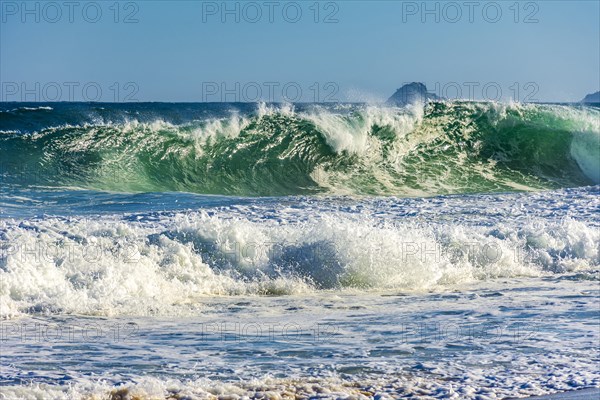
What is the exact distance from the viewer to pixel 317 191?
61.9 ft

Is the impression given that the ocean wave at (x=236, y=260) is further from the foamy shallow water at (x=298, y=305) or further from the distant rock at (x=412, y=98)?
the distant rock at (x=412, y=98)

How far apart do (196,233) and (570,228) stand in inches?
198

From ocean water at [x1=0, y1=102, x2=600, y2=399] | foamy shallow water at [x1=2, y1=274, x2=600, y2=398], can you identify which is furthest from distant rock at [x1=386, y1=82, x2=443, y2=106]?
foamy shallow water at [x1=2, y1=274, x2=600, y2=398]

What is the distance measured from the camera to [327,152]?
2138 cm

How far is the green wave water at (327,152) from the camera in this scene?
1930 cm

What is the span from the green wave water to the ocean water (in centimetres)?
A: 8

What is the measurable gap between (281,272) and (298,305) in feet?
4.72

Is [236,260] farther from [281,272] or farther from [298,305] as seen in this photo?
[298,305]

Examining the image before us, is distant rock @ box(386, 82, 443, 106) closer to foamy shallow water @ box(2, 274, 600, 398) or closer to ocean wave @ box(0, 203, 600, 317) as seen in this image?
ocean wave @ box(0, 203, 600, 317)

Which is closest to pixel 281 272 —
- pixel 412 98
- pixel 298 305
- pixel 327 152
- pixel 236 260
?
pixel 236 260

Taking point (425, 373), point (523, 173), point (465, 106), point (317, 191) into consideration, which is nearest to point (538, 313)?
point (425, 373)

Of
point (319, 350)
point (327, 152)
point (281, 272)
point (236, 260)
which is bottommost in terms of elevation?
point (319, 350)

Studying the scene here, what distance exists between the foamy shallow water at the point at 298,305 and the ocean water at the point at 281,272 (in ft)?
0.08

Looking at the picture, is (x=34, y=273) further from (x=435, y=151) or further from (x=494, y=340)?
(x=435, y=151)
